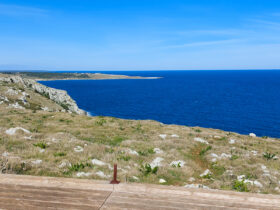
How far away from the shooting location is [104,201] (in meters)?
4.43

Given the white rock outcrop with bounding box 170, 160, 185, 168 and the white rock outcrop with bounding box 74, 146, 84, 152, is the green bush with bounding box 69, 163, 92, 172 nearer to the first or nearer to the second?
the white rock outcrop with bounding box 74, 146, 84, 152

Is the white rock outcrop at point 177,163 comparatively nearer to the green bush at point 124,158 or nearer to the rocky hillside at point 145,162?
the rocky hillside at point 145,162

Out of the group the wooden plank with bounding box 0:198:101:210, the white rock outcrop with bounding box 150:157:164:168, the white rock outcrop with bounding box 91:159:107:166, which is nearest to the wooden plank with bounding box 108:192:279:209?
the wooden plank with bounding box 0:198:101:210

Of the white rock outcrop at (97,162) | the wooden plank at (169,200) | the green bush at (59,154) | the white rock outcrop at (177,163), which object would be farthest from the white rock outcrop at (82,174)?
the wooden plank at (169,200)

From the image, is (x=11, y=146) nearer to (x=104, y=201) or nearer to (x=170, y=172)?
(x=170, y=172)

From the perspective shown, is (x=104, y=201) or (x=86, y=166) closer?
(x=104, y=201)

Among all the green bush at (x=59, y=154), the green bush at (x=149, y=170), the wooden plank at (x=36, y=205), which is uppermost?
the wooden plank at (x=36, y=205)

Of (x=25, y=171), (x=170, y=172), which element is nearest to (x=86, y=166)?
(x=25, y=171)

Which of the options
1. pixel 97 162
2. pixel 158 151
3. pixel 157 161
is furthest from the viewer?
pixel 158 151

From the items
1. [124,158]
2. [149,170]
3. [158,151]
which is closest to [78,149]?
[124,158]

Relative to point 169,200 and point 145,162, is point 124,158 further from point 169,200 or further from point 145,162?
point 169,200

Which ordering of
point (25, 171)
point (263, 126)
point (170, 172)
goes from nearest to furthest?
point (25, 171) < point (170, 172) < point (263, 126)

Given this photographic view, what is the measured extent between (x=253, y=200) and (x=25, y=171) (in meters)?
8.49

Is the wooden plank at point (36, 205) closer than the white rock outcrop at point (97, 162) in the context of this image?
Yes
